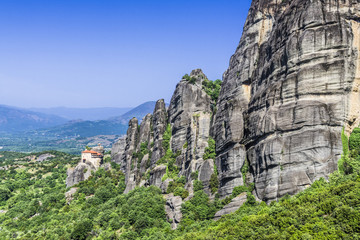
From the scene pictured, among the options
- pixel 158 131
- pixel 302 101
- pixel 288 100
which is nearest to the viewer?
pixel 302 101

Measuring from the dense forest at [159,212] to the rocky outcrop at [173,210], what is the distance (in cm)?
88

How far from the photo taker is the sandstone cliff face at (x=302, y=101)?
3862 cm

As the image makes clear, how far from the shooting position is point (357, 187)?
2995 cm

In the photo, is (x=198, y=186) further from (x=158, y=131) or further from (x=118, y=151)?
(x=118, y=151)

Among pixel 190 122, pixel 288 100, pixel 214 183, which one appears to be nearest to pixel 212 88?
pixel 190 122

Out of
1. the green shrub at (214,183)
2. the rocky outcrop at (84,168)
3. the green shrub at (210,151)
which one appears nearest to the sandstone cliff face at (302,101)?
the green shrub at (214,183)

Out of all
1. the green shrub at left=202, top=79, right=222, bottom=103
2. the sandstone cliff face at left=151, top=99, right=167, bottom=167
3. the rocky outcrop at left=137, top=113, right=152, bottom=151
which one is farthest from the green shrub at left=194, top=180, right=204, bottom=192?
the rocky outcrop at left=137, top=113, right=152, bottom=151

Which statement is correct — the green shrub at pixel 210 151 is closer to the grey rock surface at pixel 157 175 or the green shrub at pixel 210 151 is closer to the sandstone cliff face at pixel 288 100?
the sandstone cliff face at pixel 288 100

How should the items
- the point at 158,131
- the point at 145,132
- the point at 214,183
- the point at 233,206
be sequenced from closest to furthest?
the point at 233,206 < the point at 214,183 < the point at 158,131 < the point at 145,132

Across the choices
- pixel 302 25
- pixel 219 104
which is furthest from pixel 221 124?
pixel 302 25

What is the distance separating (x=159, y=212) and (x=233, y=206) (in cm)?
1391

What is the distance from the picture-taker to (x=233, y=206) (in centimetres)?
4381

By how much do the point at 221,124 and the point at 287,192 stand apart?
19.7 metres

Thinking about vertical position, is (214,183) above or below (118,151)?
above
